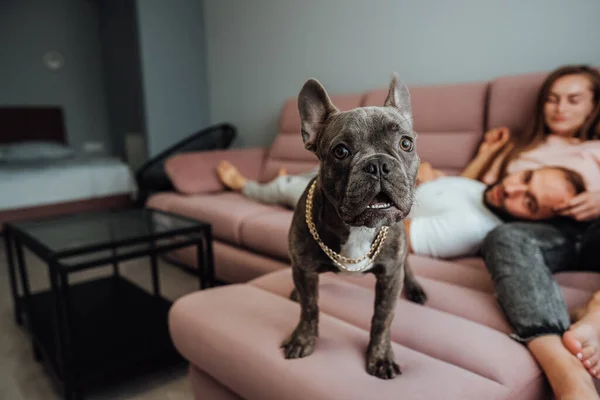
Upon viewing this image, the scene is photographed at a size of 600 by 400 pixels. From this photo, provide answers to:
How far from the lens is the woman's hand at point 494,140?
176 centimetres

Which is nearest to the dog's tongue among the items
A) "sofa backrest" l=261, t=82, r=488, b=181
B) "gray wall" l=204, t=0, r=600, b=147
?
"sofa backrest" l=261, t=82, r=488, b=181

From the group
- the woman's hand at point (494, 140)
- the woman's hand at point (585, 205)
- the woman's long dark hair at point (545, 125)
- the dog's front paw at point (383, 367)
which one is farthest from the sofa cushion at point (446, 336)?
the woman's hand at point (494, 140)

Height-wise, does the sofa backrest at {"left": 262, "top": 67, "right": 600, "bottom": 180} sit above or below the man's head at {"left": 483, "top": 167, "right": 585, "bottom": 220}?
above

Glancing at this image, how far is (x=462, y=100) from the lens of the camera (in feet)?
6.61

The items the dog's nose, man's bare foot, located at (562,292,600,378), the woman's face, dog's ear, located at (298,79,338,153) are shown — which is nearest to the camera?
the dog's nose

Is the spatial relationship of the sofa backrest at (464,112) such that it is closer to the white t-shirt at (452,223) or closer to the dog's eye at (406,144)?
the white t-shirt at (452,223)

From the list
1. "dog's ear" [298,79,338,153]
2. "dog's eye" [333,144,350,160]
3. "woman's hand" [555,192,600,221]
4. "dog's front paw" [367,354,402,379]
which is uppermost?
"dog's ear" [298,79,338,153]

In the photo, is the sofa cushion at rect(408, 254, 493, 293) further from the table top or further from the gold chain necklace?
the table top

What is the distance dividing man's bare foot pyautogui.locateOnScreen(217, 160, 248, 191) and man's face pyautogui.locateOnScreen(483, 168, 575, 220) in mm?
1607

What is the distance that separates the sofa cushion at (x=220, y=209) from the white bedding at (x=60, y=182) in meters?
1.25

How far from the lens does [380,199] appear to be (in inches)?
24.5

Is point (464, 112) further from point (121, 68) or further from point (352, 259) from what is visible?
point (121, 68)

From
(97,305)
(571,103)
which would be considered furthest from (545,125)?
(97,305)

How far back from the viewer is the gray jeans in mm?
927
